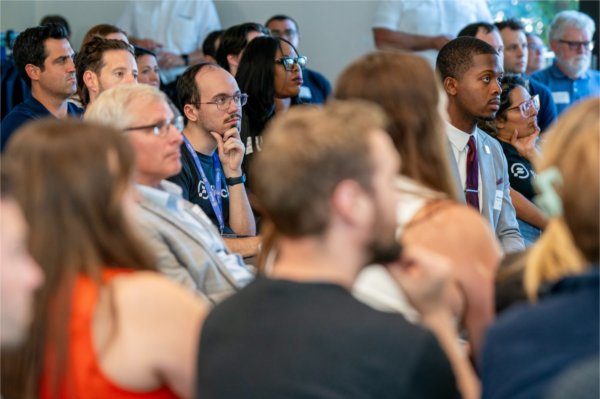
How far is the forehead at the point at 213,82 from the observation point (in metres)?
4.41

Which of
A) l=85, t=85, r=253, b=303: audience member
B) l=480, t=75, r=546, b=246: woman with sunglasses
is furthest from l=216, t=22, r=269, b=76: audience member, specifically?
l=85, t=85, r=253, b=303: audience member

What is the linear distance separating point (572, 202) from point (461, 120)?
2.51 metres

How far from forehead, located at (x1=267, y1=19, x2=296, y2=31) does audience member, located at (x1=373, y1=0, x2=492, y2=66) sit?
1.91 ft

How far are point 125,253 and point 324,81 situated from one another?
4.78 metres

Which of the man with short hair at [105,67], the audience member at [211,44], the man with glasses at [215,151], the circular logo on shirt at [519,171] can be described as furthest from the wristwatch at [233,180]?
the audience member at [211,44]

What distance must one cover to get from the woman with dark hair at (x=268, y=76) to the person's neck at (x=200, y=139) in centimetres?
65

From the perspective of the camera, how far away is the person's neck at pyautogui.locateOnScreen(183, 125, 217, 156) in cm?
426

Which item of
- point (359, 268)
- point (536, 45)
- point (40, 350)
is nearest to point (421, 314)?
point (359, 268)

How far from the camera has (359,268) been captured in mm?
1750

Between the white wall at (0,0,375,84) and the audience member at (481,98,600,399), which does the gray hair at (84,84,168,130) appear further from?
the white wall at (0,0,375,84)

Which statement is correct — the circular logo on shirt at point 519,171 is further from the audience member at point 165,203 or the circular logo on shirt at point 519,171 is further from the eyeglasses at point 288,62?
the audience member at point 165,203

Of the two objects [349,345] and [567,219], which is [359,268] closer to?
[349,345]

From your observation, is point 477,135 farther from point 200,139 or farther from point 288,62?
point 288,62

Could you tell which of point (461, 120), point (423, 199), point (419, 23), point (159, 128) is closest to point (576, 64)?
point (419, 23)
